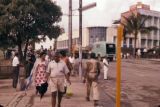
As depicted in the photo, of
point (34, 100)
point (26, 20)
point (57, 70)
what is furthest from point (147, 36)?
point (57, 70)

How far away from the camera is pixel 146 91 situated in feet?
67.0

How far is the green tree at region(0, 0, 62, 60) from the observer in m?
32.3

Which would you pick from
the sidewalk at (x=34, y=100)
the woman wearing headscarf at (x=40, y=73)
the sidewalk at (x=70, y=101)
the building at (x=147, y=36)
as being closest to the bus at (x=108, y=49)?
the building at (x=147, y=36)

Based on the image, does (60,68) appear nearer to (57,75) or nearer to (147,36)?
(57,75)

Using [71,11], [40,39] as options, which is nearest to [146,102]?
[71,11]

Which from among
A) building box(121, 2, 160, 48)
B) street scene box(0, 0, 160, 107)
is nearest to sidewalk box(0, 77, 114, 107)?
street scene box(0, 0, 160, 107)

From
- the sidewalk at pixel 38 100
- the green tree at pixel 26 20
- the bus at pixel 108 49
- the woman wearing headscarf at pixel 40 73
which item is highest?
the green tree at pixel 26 20

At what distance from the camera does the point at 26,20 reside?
3294 centimetres

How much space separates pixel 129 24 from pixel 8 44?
41.2 m

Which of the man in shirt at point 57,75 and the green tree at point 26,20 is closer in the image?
the man in shirt at point 57,75

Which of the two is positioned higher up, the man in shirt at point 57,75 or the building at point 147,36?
the building at point 147,36

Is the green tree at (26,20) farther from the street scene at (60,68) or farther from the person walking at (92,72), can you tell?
the person walking at (92,72)

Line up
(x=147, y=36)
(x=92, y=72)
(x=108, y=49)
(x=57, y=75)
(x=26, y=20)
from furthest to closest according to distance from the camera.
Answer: (x=147, y=36), (x=108, y=49), (x=26, y=20), (x=92, y=72), (x=57, y=75)

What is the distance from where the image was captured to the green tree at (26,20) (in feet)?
106
